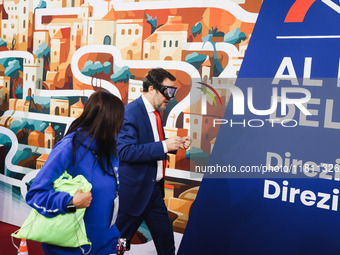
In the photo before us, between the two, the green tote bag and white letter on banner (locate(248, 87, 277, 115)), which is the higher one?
white letter on banner (locate(248, 87, 277, 115))

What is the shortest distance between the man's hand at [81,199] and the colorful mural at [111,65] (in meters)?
1.59

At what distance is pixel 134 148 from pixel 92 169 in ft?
2.49

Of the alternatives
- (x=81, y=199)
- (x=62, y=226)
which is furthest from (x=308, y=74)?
(x=62, y=226)

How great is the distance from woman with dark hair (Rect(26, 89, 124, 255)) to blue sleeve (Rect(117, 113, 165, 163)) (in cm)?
62

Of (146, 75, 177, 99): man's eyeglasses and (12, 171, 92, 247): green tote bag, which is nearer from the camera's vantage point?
(12, 171, 92, 247): green tote bag

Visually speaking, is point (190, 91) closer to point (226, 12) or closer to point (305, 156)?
point (226, 12)

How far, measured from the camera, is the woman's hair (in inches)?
64.6

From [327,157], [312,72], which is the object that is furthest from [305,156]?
[312,72]

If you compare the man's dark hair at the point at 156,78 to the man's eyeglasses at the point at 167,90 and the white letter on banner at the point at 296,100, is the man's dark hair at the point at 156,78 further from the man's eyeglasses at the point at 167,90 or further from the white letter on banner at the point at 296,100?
the white letter on banner at the point at 296,100

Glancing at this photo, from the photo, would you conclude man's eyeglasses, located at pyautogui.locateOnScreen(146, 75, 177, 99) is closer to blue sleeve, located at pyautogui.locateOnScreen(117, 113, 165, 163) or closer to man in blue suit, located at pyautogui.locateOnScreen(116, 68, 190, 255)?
man in blue suit, located at pyautogui.locateOnScreen(116, 68, 190, 255)

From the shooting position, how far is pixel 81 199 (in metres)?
1.51

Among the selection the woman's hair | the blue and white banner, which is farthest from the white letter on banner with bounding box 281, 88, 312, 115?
the woman's hair

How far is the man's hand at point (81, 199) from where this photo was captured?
1.51 m

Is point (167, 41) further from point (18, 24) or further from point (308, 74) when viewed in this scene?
point (18, 24)
